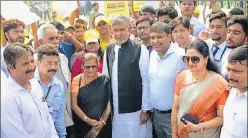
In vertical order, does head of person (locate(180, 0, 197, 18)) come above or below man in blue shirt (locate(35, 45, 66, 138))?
above

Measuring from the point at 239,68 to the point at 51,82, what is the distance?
1714 mm

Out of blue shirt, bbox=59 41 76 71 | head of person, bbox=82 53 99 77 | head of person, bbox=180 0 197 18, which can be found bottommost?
head of person, bbox=82 53 99 77

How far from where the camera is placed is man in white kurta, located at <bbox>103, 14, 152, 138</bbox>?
11.8 feet

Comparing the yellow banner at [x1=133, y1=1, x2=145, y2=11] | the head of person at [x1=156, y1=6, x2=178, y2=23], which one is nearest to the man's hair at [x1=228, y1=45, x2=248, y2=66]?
the head of person at [x1=156, y1=6, x2=178, y2=23]

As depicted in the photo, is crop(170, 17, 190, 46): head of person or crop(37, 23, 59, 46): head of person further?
crop(170, 17, 190, 46): head of person

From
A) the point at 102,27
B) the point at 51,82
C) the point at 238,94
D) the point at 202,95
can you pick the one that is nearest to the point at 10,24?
the point at 51,82

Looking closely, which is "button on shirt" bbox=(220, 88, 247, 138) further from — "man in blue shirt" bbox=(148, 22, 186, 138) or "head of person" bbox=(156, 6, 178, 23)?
"head of person" bbox=(156, 6, 178, 23)

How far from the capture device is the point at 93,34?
4090 millimetres

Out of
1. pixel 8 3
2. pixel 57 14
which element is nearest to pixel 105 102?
pixel 8 3

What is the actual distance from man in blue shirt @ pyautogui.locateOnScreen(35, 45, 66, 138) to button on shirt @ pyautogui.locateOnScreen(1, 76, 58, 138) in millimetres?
286

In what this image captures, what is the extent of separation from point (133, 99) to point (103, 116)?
39 cm

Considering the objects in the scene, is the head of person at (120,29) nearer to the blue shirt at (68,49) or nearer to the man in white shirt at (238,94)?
the blue shirt at (68,49)

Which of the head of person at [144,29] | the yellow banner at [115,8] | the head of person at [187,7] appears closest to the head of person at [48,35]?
the head of person at [144,29]

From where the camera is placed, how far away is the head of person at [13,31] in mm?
3457
